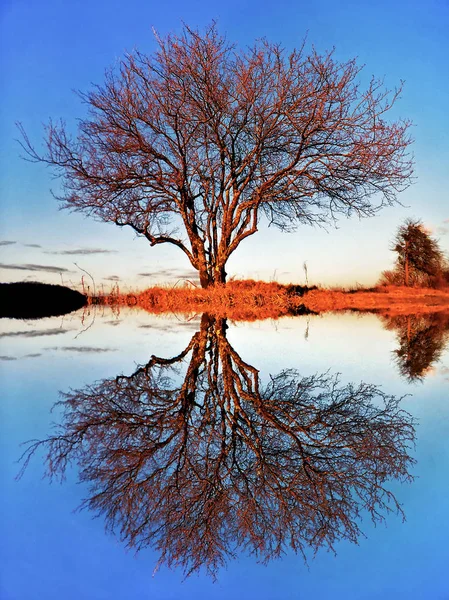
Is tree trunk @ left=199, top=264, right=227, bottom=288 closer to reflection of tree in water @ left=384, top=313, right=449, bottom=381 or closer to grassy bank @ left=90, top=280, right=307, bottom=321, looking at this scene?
grassy bank @ left=90, top=280, right=307, bottom=321

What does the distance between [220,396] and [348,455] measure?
96 cm

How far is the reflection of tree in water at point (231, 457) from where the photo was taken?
198cm

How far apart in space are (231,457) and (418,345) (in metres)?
3.49

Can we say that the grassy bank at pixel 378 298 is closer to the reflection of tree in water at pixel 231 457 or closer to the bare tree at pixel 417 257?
the bare tree at pixel 417 257

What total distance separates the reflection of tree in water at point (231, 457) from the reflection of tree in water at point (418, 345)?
781 mm

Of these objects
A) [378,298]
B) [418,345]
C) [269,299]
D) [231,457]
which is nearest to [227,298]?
[269,299]

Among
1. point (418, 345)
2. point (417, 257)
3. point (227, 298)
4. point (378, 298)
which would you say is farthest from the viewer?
point (417, 257)

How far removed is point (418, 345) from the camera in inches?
205

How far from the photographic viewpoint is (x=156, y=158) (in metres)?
13.3

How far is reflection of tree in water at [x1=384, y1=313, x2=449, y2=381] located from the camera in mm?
3951

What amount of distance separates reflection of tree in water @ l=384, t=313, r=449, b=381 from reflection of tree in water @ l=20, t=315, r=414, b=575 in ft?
2.56

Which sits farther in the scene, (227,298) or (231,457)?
(227,298)

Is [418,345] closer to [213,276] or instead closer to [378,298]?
[213,276]

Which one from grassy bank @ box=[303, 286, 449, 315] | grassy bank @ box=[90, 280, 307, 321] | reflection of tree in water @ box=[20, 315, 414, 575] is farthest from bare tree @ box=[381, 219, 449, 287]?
reflection of tree in water @ box=[20, 315, 414, 575]
